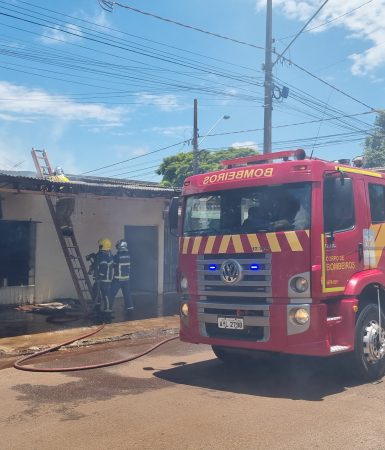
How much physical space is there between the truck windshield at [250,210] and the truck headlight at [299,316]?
0.92m

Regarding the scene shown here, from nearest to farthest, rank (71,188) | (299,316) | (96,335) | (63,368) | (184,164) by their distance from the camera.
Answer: (299,316) → (63,368) → (96,335) → (71,188) → (184,164)

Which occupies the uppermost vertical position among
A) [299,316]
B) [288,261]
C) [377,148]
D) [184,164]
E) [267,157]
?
[184,164]

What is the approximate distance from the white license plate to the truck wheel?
137 cm

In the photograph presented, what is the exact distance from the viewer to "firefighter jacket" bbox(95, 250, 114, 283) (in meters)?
11.5

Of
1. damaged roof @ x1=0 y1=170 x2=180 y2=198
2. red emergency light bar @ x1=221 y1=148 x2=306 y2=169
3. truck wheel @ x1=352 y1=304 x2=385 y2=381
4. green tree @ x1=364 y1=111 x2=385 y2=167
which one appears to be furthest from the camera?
green tree @ x1=364 y1=111 x2=385 y2=167

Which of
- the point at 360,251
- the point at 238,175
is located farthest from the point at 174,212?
the point at 360,251

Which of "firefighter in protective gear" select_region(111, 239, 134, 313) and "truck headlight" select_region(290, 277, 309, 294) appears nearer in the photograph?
"truck headlight" select_region(290, 277, 309, 294)

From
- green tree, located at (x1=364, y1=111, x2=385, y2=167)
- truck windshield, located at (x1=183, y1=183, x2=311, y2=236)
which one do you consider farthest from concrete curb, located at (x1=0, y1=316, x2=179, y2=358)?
green tree, located at (x1=364, y1=111, x2=385, y2=167)

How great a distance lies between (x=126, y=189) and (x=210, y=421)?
807 centimetres

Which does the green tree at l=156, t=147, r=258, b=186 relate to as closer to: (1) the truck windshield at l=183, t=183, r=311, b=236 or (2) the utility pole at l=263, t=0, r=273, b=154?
(2) the utility pole at l=263, t=0, r=273, b=154

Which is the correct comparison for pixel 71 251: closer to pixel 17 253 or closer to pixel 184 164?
pixel 17 253

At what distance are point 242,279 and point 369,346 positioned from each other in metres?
1.72

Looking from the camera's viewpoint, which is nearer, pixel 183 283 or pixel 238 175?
pixel 238 175

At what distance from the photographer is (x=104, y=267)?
1148cm
